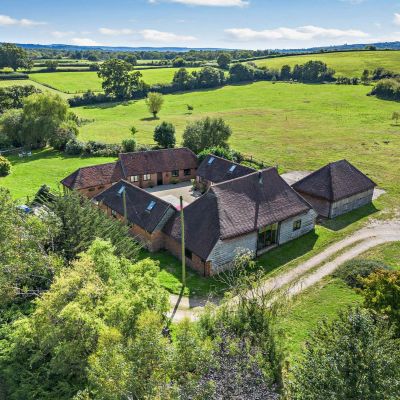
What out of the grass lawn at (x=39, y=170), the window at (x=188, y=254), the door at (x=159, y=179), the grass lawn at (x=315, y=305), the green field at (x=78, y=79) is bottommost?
the grass lawn at (x=39, y=170)

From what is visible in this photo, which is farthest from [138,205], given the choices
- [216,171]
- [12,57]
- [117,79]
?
[12,57]

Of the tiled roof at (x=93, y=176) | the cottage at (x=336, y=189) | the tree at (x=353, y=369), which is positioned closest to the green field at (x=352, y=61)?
the cottage at (x=336, y=189)

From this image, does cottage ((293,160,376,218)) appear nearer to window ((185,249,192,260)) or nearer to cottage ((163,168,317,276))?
cottage ((163,168,317,276))

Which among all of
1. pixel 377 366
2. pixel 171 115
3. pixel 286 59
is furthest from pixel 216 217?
pixel 286 59

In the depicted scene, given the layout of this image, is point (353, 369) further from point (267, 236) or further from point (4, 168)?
point (4, 168)

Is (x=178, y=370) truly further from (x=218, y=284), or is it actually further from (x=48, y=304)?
(x=218, y=284)

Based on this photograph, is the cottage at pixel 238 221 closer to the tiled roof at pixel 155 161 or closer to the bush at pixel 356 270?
the bush at pixel 356 270
